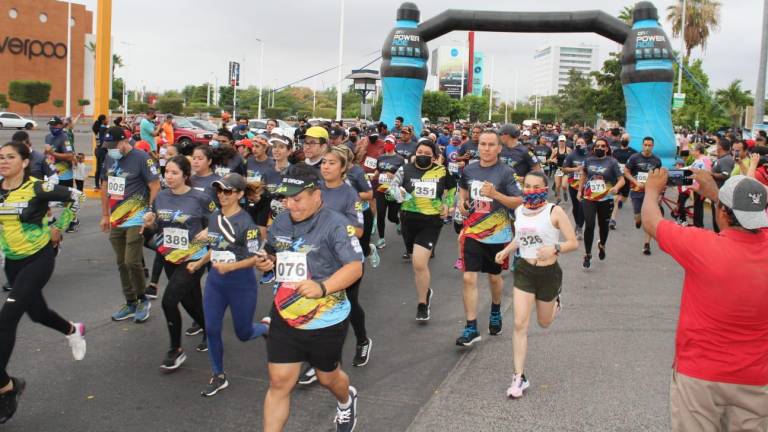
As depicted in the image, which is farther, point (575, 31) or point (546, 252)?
point (575, 31)

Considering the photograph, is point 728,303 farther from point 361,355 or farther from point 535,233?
point 361,355

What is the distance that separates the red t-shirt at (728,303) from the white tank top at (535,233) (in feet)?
6.40

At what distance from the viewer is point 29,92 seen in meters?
55.3

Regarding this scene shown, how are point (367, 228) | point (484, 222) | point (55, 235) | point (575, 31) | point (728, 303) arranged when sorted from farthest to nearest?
point (575, 31)
point (367, 228)
point (484, 222)
point (55, 235)
point (728, 303)

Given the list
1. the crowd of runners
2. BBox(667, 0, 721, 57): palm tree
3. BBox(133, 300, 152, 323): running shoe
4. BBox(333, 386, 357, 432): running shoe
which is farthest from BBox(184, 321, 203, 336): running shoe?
BBox(667, 0, 721, 57): palm tree

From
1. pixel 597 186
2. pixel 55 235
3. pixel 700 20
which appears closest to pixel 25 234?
pixel 55 235

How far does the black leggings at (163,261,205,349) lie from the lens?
17.3 feet

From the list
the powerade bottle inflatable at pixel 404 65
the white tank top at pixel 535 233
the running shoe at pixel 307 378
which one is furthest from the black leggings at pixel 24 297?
the powerade bottle inflatable at pixel 404 65

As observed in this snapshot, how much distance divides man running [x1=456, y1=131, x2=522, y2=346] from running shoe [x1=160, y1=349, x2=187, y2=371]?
2453 millimetres

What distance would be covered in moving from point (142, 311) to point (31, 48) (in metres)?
66.7

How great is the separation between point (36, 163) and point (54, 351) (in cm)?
248

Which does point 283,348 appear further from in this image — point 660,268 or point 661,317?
point 660,268

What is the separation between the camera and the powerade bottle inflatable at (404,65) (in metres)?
23.5

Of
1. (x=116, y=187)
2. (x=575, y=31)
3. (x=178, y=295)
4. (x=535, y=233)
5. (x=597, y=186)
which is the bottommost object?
(x=178, y=295)
